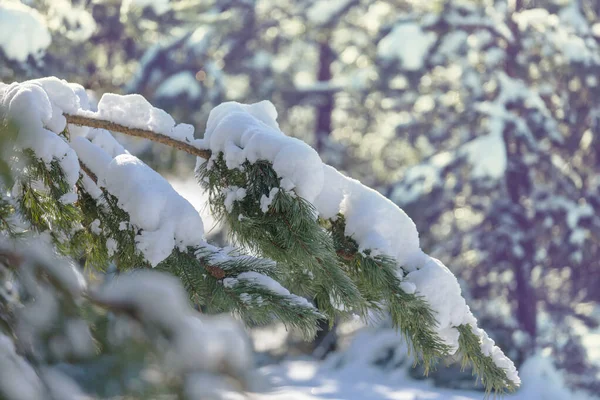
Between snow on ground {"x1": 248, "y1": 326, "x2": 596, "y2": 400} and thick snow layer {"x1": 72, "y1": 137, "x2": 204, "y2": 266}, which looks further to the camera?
snow on ground {"x1": 248, "y1": 326, "x2": 596, "y2": 400}

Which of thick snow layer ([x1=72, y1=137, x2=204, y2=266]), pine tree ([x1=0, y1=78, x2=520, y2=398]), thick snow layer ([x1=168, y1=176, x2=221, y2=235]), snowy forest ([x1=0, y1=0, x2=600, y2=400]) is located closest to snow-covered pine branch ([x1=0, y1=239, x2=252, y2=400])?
snowy forest ([x1=0, y1=0, x2=600, y2=400])

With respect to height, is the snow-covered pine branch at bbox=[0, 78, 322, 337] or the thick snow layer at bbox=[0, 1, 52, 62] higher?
the thick snow layer at bbox=[0, 1, 52, 62]

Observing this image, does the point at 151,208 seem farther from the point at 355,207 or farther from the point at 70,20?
the point at 70,20

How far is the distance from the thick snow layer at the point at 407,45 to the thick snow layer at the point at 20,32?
173 inches

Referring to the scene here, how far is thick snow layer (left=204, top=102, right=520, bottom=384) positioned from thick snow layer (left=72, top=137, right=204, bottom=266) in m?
0.17

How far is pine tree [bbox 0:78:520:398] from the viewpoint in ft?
5.43

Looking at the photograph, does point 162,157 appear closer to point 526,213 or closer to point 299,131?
point 299,131

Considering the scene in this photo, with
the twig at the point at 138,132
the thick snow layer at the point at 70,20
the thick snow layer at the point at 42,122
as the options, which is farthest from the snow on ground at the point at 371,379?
the thick snow layer at the point at 70,20

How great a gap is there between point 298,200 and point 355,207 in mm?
262

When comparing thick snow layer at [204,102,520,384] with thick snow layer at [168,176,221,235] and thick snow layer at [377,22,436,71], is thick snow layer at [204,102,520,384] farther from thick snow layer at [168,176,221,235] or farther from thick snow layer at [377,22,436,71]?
thick snow layer at [377,22,436,71]

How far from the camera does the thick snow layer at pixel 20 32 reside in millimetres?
7676

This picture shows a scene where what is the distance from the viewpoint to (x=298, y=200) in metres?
1.73

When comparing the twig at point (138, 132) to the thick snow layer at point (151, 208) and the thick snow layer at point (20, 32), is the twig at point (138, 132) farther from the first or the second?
the thick snow layer at point (20, 32)

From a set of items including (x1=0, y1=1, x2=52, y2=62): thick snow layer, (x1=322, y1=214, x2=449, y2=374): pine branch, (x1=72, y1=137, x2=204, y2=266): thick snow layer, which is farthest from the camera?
(x1=0, y1=1, x2=52, y2=62): thick snow layer
